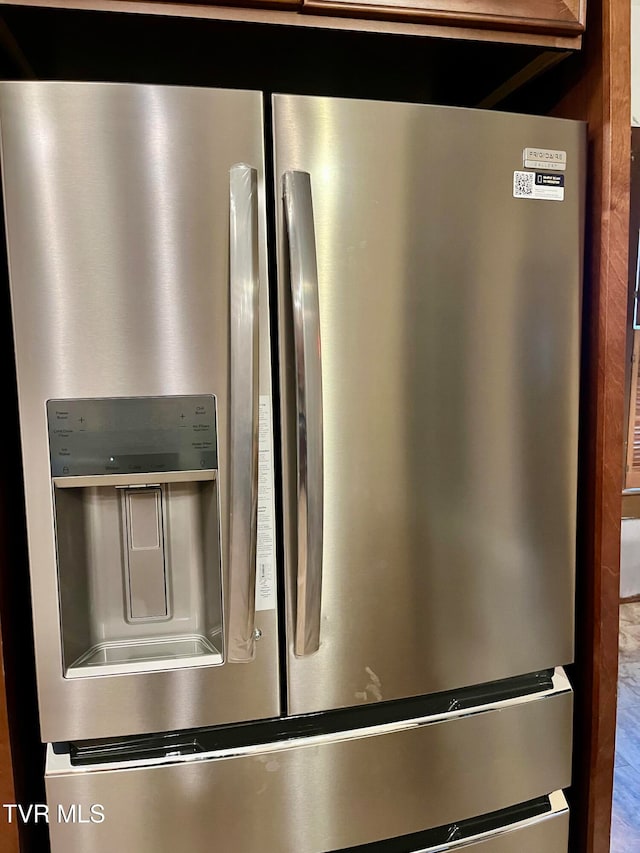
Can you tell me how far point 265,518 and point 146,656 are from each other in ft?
0.89

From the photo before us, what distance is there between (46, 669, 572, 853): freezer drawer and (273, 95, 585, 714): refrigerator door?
67mm

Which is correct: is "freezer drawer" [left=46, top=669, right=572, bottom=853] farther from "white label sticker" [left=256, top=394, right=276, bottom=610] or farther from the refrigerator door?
"white label sticker" [left=256, top=394, right=276, bottom=610]

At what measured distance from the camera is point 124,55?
99 cm

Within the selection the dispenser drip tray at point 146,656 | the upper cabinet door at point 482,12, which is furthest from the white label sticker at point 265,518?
the upper cabinet door at point 482,12

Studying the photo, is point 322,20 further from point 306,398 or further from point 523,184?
point 306,398

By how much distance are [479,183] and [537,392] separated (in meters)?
0.34

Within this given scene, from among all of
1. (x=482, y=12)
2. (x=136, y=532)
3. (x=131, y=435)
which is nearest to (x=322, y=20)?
(x=482, y=12)

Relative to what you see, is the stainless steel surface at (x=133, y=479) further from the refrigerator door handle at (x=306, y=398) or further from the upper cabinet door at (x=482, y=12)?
the upper cabinet door at (x=482, y=12)

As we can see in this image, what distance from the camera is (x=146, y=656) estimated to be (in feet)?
2.78

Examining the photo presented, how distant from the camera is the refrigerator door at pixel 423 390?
0.80 metres

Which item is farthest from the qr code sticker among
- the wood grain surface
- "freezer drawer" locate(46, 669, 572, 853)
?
"freezer drawer" locate(46, 669, 572, 853)

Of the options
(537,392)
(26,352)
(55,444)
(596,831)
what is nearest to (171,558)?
(55,444)

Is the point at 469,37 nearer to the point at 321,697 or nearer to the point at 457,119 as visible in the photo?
the point at 457,119

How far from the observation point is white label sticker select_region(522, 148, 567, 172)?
887 millimetres
